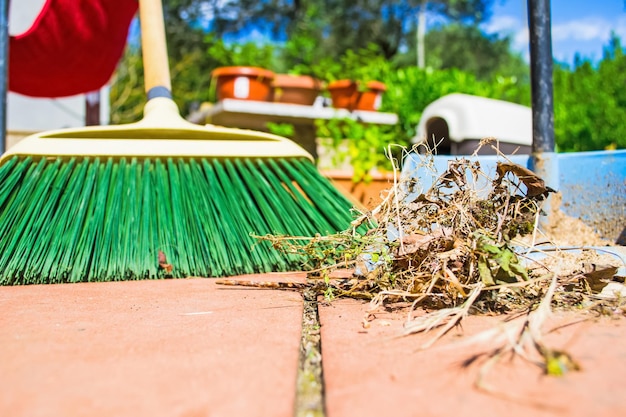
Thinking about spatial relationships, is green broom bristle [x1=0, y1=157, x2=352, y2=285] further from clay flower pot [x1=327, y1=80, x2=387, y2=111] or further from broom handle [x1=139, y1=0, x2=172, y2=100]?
clay flower pot [x1=327, y1=80, x2=387, y2=111]

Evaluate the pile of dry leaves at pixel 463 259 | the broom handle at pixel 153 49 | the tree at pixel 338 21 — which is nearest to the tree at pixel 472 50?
the tree at pixel 338 21

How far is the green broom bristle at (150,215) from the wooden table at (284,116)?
2.01 meters

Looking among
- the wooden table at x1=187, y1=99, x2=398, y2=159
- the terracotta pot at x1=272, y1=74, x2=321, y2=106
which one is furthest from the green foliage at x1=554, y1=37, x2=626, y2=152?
the terracotta pot at x1=272, y1=74, x2=321, y2=106

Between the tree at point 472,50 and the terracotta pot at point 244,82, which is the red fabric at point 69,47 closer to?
the terracotta pot at point 244,82

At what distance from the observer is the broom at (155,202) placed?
1.26 meters

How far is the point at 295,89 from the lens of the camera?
3818mm

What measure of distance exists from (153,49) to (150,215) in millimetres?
783

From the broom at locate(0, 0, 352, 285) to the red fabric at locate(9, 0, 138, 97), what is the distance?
0.78 meters

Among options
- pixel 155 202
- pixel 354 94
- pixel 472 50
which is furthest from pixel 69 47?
pixel 472 50

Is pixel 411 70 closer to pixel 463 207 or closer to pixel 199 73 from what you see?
pixel 463 207

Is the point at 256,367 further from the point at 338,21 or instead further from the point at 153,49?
the point at 338,21

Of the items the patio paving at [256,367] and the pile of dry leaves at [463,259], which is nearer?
the patio paving at [256,367]

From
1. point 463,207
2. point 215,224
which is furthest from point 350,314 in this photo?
point 215,224

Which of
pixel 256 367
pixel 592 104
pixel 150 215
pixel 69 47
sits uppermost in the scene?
pixel 592 104
